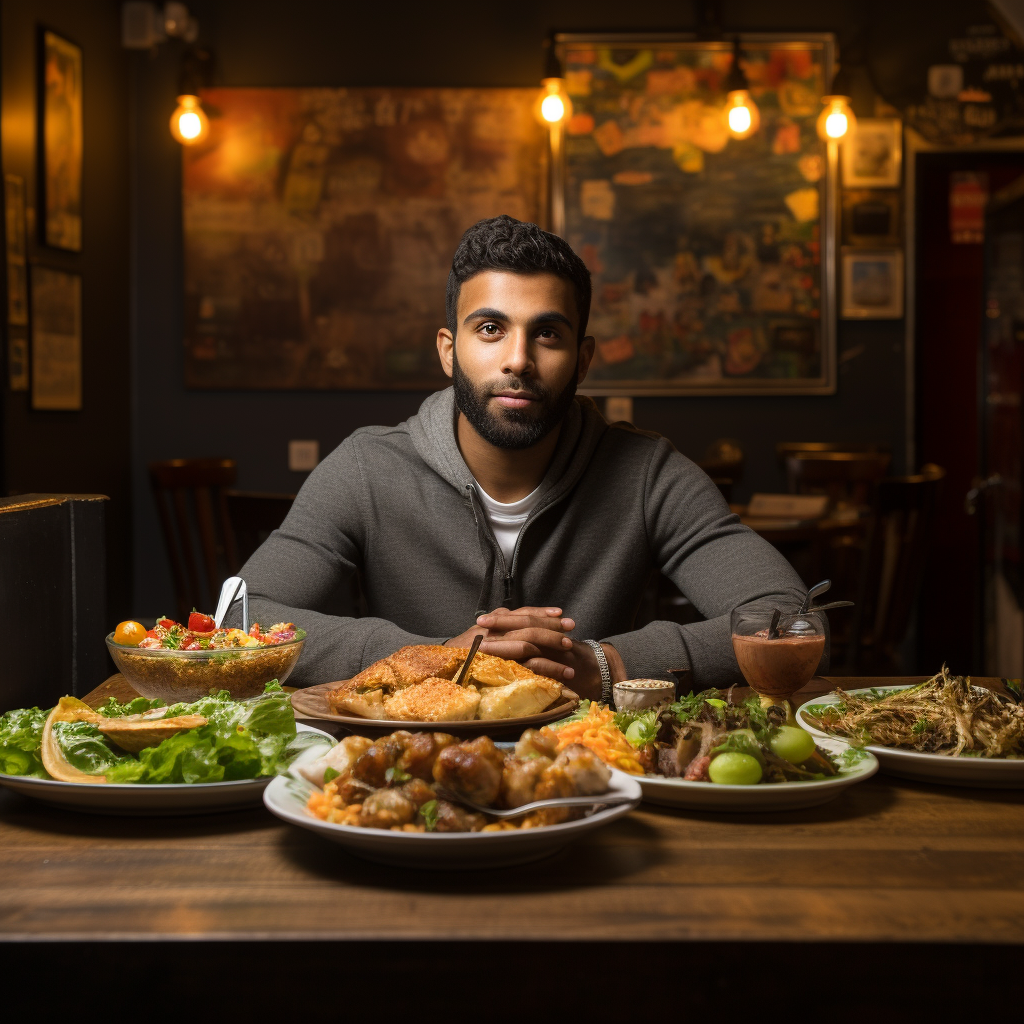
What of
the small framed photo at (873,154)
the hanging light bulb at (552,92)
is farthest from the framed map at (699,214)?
the hanging light bulb at (552,92)

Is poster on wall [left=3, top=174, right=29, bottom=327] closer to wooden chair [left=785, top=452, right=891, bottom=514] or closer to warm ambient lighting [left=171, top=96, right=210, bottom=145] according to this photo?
warm ambient lighting [left=171, top=96, right=210, bottom=145]

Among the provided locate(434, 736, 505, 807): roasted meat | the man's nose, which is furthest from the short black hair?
locate(434, 736, 505, 807): roasted meat

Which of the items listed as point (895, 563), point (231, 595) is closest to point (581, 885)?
point (231, 595)

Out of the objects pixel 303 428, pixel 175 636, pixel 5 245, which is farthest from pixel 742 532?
pixel 303 428

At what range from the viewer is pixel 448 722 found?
3.55 ft

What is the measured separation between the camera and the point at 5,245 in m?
3.64

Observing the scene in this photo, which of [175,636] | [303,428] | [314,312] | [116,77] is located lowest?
[175,636]

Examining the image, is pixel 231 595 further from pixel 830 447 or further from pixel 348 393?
pixel 830 447

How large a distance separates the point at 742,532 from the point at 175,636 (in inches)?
41.3

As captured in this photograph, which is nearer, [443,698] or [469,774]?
[469,774]

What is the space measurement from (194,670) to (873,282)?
173 inches

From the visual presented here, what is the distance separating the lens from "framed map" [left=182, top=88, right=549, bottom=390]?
4.84 meters
